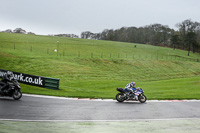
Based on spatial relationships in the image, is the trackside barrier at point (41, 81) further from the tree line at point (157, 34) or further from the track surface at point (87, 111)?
the tree line at point (157, 34)

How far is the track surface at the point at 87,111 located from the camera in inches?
450

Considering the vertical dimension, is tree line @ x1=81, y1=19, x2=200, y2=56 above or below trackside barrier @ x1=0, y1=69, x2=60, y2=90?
above

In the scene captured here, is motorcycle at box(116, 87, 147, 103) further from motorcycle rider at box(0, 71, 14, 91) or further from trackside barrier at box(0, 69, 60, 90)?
motorcycle rider at box(0, 71, 14, 91)

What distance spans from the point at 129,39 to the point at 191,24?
41.7 m

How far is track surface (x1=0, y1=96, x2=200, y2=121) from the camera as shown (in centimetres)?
1143

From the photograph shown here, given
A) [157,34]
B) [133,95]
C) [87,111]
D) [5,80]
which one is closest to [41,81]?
[5,80]

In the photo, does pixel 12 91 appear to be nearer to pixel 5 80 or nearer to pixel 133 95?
pixel 5 80

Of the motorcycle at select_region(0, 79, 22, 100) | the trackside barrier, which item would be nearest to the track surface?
the motorcycle at select_region(0, 79, 22, 100)

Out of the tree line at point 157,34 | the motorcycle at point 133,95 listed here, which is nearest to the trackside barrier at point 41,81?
the motorcycle at point 133,95

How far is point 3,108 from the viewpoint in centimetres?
1237

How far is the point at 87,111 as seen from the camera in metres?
12.9

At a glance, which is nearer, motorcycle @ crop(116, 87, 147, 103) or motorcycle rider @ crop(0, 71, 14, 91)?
motorcycle rider @ crop(0, 71, 14, 91)

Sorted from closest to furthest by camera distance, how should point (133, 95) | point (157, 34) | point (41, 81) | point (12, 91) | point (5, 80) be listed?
point (12, 91) → point (5, 80) → point (133, 95) → point (41, 81) → point (157, 34)

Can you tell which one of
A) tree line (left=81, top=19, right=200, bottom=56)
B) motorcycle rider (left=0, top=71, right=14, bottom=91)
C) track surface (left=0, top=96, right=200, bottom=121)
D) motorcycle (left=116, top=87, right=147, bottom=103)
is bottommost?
track surface (left=0, top=96, right=200, bottom=121)
